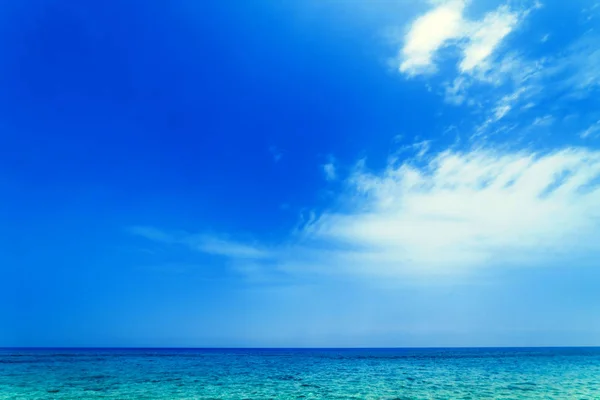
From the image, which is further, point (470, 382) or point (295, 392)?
point (470, 382)

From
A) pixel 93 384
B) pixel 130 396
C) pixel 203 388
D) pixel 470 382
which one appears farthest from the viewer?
pixel 470 382

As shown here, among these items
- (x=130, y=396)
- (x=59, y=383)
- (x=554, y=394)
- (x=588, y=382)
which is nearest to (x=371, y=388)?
(x=554, y=394)

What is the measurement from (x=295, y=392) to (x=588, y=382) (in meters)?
28.0

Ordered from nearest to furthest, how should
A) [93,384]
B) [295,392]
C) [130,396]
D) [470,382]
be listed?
[130,396], [295,392], [93,384], [470,382]

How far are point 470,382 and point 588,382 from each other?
11069 millimetres

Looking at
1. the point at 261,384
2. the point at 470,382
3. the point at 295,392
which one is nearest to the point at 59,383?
the point at 261,384

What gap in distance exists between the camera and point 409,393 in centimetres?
2681

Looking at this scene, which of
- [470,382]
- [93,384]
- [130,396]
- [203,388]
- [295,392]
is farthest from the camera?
[470,382]

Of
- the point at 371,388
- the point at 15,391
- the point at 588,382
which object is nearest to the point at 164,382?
the point at 15,391

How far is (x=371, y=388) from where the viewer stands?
29.3 meters

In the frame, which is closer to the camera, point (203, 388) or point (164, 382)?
point (203, 388)

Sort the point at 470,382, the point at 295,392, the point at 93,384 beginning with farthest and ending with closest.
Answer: the point at 470,382 → the point at 93,384 → the point at 295,392

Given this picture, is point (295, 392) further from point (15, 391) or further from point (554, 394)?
point (15, 391)

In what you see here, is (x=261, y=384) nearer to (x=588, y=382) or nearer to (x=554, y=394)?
(x=554, y=394)
